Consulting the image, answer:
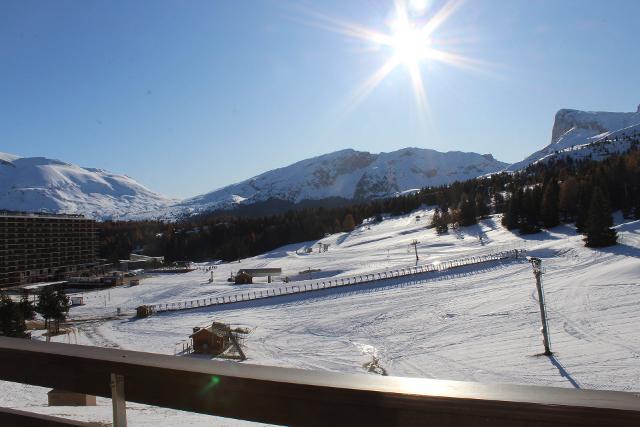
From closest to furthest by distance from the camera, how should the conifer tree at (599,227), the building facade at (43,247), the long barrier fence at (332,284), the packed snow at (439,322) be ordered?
1. the packed snow at (439,322)
2. the long barrier fence at (332,284)
3. the conifer tree at (599,227)
4. the building facade at (43,247)

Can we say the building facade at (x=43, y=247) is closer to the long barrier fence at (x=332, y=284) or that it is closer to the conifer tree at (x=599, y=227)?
the long barrier fence at (x=332, y=284)

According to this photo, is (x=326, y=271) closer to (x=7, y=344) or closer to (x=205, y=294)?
(x=205, y=294)

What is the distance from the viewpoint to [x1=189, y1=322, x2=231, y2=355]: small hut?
29.0 meters

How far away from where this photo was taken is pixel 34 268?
88188 millimetres

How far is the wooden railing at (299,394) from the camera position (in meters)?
1.38

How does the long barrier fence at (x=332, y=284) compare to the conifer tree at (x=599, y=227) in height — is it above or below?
below

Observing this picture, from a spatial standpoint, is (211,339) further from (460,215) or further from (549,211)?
(460,215)

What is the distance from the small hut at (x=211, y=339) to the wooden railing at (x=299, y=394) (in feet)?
90.6

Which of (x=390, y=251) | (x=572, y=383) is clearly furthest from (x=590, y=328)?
(x=390, y=251)

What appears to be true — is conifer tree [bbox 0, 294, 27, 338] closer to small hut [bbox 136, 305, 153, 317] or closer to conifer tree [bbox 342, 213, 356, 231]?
small hut [bbox 136, 305, 153, 317]

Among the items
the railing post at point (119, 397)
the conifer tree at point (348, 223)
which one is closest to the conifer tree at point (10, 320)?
the railing post at point (119, 397)

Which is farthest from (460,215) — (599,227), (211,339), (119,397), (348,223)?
(119,397)

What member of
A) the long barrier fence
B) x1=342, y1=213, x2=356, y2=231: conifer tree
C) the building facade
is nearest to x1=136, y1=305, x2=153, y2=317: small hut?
the long barrier fence

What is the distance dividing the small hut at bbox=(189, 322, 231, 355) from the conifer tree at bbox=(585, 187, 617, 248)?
1531 inches
